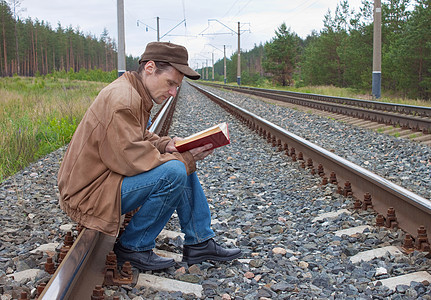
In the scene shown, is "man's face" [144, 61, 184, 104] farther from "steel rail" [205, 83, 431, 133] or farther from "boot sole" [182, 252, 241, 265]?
"steel rail" [205, 83, 431, 133]

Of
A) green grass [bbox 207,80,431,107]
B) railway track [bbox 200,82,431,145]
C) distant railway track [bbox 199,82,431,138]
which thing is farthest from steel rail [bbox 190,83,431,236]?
green grass [bbox 207,80,431,107]

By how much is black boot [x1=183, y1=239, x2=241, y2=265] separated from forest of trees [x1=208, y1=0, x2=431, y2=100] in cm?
2194

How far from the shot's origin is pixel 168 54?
268 centimetres

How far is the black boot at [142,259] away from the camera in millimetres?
2814

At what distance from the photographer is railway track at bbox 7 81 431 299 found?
2243mm

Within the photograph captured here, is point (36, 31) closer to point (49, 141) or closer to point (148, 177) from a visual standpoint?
point (49, 141)

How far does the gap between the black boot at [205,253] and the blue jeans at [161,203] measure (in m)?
0.04

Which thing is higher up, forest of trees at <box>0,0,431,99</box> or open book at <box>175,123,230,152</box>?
forest of trees at <box>0,0,431,99</box>

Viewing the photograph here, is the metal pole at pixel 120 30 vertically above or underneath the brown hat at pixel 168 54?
above

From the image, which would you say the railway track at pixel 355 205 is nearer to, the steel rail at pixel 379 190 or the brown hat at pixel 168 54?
the steel rail at pixel 379 190

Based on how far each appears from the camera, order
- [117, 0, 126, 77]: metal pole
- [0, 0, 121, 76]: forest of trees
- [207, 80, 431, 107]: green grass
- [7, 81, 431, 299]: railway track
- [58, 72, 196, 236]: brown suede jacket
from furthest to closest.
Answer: [0, 0, 121, 76]: forest of trees, [117, 0, 126, 77]: metal pole, [207, 80, 431, 107]: green grass, [58, 72, 196, 236]: brown suede jacket, [7, 81, 431, 299]: railway track

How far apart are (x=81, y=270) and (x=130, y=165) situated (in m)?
0.60

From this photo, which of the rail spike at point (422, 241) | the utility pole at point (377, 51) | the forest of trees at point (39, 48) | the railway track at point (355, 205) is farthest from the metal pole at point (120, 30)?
the forest of trees at point (39, 48)

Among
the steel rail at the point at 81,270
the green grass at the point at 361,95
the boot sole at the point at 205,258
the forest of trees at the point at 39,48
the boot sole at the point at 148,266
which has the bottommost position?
the boot sole at the point at 205,258
